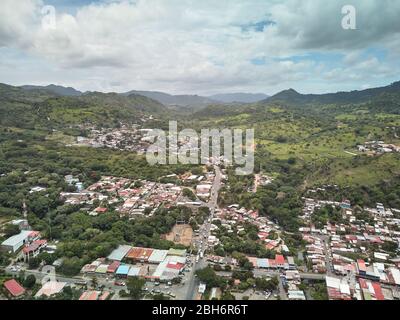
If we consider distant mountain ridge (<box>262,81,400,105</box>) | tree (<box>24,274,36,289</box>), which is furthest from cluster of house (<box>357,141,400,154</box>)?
distant mountain ridge (<box>262,81,400,105</box>)

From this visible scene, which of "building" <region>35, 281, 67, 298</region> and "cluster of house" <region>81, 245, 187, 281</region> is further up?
"cluster of house" <region>81, 245, 187, 281</region>

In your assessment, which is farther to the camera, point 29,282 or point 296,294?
point 29,282

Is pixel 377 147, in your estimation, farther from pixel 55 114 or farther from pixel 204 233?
pixel 55 114

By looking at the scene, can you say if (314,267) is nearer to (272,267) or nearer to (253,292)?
(272,267)

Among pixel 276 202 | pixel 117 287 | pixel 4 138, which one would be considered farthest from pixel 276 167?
pixel 4 138

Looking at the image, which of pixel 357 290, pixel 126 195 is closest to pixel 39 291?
pixel 126 195

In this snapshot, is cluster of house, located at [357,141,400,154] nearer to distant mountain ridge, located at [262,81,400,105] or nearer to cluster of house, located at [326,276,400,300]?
cluster of house, located at [326,276,400,300]
